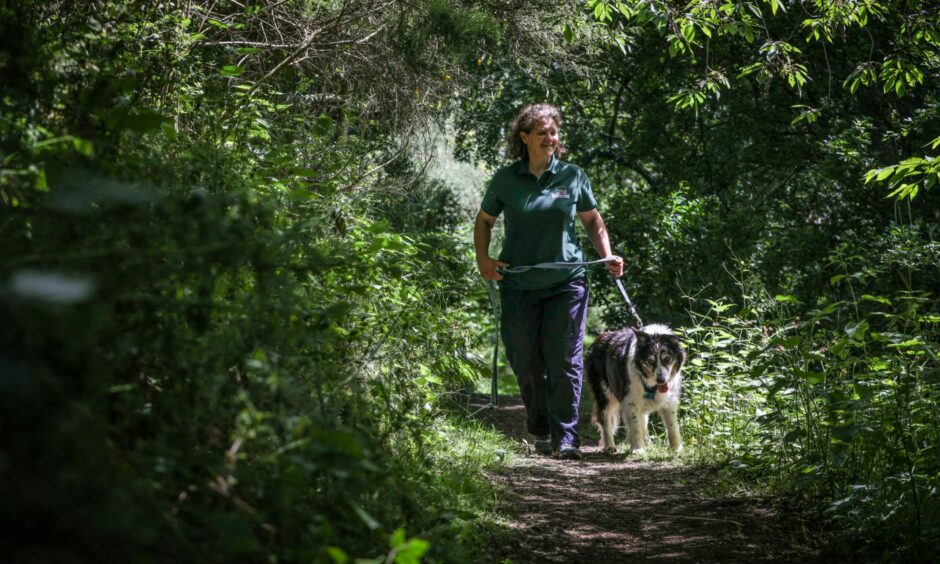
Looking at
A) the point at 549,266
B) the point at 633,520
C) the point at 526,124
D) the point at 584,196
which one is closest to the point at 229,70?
the point at 526,124

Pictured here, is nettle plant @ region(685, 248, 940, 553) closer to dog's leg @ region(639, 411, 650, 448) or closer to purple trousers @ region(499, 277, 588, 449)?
purple trousers @ region(499, 277, 588, 449)

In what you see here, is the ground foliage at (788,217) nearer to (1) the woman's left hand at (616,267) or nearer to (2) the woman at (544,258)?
(1) the woman's left hand at (616,267)

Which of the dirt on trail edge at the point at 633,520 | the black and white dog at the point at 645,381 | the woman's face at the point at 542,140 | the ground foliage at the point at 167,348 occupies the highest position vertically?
the woman's face at the point at 542,140

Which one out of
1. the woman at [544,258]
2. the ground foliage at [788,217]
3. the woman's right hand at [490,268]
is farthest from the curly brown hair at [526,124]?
the ground foliage at [788,217]

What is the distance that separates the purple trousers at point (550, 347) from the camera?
241 inches

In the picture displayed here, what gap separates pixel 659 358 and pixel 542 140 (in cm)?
204

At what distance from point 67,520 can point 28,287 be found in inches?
15.5

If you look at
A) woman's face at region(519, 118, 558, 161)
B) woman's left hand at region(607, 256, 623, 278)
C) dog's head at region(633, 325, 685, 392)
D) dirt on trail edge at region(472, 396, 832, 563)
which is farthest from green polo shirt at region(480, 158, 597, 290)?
dirt on trail edge at region(472, 396, 832, 563)

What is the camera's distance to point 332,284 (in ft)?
13.6

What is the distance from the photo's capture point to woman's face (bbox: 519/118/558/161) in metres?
6.08

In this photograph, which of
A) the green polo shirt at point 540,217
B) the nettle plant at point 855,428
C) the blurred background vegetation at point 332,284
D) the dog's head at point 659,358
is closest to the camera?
the blurred background vegetation at point 332,284

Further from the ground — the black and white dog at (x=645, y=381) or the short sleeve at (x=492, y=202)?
the short sleeve at (x=492, y=202)

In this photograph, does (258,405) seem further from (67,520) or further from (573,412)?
(573,412)

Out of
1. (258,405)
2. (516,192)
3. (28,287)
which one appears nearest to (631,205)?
(516,192)
